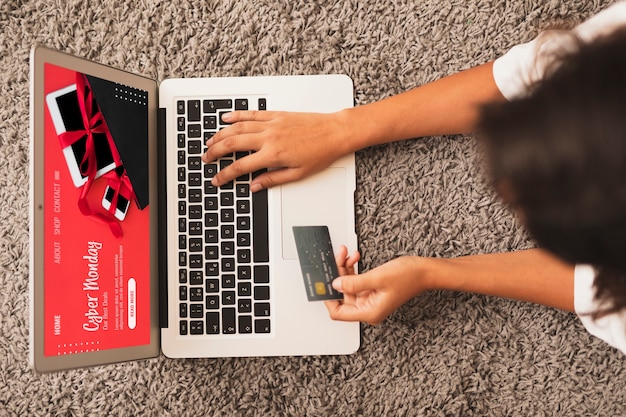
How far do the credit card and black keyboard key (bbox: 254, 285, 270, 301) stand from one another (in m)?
0.06

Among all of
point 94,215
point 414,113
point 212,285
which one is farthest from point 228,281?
point 414,113

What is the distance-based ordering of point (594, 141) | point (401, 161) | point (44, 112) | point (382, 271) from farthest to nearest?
point (401, 161), point (382, 271), point (44, 112), point (594, 141)

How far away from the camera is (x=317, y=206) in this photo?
2.85 ft

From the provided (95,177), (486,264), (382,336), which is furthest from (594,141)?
(95,177)

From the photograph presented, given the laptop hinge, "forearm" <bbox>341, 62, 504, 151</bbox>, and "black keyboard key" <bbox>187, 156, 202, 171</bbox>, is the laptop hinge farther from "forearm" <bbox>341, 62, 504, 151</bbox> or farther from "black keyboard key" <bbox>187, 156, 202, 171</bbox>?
"forearm" <bbox>341, 62, 504, 151</bbox>

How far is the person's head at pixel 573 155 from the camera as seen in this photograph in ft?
1.68

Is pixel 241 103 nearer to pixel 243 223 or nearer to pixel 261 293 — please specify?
pixel 243 223

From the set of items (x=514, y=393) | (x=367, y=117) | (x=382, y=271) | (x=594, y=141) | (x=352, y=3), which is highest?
(x=352, y=3)

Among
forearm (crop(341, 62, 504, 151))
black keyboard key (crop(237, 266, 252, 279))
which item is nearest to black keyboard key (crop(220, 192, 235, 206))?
black keyboard key (crop(237, 266, 252, 279))

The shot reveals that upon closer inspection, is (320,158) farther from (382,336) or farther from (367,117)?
(382,336)

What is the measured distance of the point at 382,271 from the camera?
2.69 feet

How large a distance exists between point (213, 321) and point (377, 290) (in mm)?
266

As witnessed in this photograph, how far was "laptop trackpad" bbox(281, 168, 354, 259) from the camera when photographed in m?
0.86

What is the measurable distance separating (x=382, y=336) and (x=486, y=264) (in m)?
0.21
